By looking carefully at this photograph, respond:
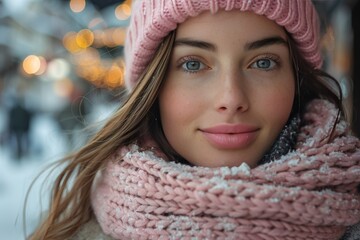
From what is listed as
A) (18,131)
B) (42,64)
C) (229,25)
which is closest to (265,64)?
(229,25)

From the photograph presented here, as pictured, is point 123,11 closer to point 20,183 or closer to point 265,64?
point 20,183

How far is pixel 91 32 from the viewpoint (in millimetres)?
6461

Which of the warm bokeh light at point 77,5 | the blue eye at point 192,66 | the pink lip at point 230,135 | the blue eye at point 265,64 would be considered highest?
the warm bokeh light at point 77,5

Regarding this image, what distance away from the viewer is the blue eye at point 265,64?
3.92 feet

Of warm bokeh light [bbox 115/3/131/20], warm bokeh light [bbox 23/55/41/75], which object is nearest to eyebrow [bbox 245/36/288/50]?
warm bokeh light [bbox 115/3/131/20]

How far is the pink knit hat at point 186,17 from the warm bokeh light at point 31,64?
9.29 m

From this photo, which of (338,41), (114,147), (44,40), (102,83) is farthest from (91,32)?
(114,147)

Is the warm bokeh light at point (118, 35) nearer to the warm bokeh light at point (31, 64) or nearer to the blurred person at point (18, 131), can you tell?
the blurred person at point (18, 131)

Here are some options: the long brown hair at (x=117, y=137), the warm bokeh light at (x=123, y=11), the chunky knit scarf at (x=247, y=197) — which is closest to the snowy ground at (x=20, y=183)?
the long brown hair at (x=117, y=137)

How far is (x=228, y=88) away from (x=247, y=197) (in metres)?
0.25

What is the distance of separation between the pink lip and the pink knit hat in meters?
0.27

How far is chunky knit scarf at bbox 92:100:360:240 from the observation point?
40.7 inches

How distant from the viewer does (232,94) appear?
43.9 inches

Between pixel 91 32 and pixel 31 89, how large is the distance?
1047 cm
